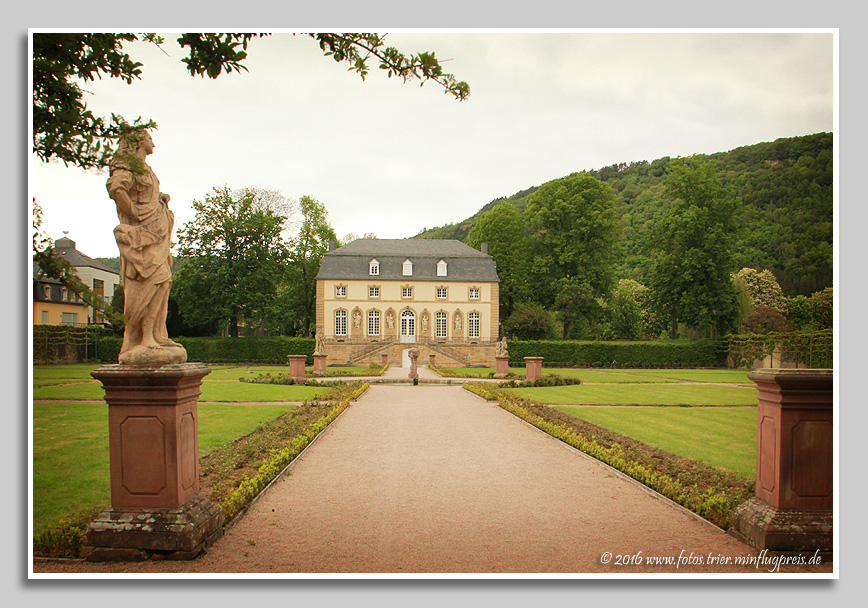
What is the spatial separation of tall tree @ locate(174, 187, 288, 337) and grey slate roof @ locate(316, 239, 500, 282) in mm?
5544

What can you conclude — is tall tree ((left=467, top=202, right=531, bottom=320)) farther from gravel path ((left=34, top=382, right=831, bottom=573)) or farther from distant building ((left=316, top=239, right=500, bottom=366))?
gravel path ((left=34, top=382, right=831, bottom=573))

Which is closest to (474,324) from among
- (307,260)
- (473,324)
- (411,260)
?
(473,324)

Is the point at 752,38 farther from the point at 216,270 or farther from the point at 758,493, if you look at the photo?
the point at 216,270

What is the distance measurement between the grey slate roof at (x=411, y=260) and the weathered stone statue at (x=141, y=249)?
43487 mm

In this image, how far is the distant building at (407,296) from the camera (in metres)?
48.2

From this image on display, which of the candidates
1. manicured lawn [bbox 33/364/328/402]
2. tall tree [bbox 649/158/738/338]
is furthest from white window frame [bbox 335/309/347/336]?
manicured lawn [bbox 33/364/328/402]

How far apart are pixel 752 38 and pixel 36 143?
19.1 feet

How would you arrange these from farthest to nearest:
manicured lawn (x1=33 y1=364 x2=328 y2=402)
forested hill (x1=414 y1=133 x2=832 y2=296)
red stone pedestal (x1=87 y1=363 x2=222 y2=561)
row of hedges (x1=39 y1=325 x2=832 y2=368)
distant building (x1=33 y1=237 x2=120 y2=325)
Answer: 1. row of hedges (x1=39 y1=325 x2=832 y2=368)
2. manicured lawn (x1=33 y1=364 x2=328 y2=402)
3. forested hill (x1=414 y1=133 x2=832 y2=296)
4. red stone pedestal (x1=87 y1=363 x2=222 y2=561)
5. distant building (x1=33 y1=237 x2=120 y2=325)

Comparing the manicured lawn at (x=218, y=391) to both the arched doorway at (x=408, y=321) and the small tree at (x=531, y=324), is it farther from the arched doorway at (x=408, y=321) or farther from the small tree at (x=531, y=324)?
the arched doorway at (x=408, y=321)

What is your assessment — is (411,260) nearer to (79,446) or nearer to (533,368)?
(533,368)

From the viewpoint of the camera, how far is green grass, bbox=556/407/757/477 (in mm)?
8656

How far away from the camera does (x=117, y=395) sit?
4359mm

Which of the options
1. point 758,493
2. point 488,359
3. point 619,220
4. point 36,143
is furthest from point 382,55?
point 619,220

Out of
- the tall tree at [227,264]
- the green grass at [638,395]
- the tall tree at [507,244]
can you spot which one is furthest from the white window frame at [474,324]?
the green grass at [638,395]
